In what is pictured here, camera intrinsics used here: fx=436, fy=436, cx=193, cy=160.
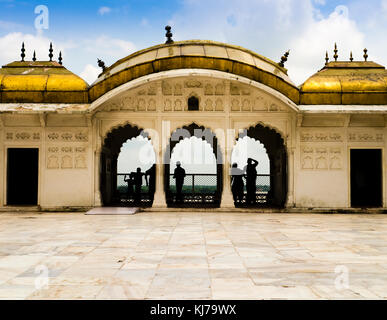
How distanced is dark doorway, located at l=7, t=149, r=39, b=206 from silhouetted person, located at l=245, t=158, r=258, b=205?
7.44 m

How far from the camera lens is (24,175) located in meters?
15.3

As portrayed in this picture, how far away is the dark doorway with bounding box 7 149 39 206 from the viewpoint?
15.0 m

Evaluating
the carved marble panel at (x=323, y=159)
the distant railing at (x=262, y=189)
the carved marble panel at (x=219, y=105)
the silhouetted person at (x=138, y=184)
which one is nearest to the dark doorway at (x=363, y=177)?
the carved marble panel at (x=323, y=159)

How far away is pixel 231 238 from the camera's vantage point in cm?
732

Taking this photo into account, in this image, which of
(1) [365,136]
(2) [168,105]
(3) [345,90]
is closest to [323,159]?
(1) [365,136]

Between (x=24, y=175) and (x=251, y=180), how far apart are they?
8042mm

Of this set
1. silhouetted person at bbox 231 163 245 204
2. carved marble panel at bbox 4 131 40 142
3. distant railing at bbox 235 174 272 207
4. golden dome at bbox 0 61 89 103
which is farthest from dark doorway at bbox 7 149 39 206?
distant railing at bbox 235 174 272 207

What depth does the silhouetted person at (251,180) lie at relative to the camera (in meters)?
15.7

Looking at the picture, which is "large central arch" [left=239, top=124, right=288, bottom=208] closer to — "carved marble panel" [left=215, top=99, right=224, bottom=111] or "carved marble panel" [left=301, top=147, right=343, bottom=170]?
"carved marble panel" [left=301, top=147, right=343, bottom=170]

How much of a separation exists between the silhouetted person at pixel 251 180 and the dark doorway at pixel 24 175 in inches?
293

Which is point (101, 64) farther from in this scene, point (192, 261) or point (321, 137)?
point (192, 261)

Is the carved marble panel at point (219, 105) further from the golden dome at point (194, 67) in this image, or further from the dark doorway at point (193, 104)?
the golden dome at point (194, 67)

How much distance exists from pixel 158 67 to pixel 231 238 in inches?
261
